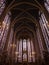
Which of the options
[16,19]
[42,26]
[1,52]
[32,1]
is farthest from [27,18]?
[1,52]

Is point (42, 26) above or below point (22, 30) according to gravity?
below

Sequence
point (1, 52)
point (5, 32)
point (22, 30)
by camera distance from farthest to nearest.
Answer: point (22, 30) → point (5, 32) → point (1, 52)

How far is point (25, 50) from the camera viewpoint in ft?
114

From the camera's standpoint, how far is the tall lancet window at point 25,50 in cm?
3269

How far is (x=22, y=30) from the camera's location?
33.2 metres

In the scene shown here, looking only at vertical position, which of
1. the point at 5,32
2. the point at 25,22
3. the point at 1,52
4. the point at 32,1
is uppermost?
the point at 25,22

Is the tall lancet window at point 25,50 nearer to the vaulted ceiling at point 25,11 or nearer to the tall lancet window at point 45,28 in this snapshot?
the vaulted ceiling at point 25,11

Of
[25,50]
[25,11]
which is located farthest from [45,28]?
[25,50]

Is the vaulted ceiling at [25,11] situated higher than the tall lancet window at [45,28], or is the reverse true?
the vaulted ceiling at [25,11]

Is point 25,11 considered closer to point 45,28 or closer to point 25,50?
point 45,28

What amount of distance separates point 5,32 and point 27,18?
5011 millimetres

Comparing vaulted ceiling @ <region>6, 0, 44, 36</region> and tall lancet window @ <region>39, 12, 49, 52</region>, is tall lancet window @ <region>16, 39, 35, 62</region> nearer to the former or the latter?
vaulted ceiling @ <region>6, 0, 44, 36</region>

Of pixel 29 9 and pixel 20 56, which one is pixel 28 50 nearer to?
pixel 20 56

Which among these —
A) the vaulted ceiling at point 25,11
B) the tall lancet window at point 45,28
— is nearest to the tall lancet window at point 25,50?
the vaulted ceiling at point 25,11
